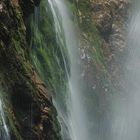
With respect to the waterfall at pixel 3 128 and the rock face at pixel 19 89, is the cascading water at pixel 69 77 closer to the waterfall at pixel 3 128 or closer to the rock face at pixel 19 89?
the rock face at pixel 19 89

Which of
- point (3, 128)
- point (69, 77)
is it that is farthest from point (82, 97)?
point (3, 128)

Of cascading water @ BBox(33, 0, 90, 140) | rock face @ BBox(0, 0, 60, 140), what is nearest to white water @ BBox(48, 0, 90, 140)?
cascading water @ BBox(33, 0, 90, 140)

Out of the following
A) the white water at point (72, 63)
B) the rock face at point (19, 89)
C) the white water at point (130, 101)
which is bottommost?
the white water at point (130, 101)

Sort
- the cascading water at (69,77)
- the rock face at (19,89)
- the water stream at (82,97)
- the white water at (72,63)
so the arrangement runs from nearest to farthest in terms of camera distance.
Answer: the rock face at (19,89) → the cascading water at (69,77) → the water stream at (82,97) → the white water at (72,63)

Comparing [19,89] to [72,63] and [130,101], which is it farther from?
[130,101]

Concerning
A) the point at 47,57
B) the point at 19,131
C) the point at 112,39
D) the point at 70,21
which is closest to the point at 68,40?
the point at 70,21

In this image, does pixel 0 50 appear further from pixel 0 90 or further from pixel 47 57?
pixel 47 57

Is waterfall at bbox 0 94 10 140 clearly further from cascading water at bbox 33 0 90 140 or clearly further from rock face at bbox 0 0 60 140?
cascading water at bbox 33 0 90 140

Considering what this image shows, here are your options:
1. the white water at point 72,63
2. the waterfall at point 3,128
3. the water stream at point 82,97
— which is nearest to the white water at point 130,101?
the water stream at point 82,97
